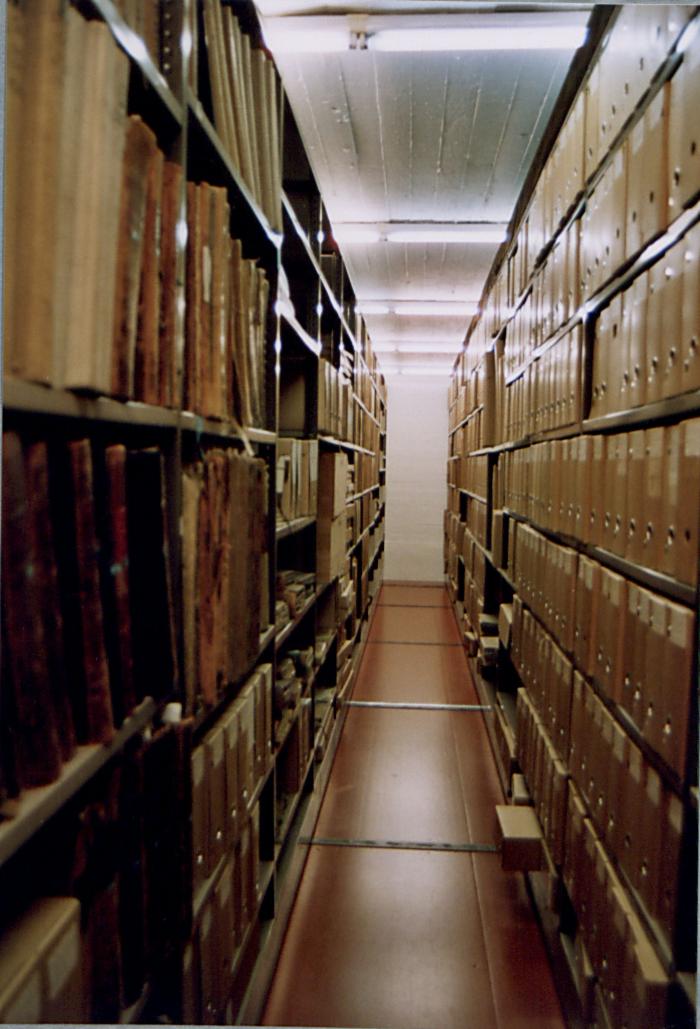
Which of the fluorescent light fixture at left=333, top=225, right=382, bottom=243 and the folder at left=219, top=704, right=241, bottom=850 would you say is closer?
the folder at left=219, top=704, right=241, bottom=850

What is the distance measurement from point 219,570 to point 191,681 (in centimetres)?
21

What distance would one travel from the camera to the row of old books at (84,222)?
68 cm

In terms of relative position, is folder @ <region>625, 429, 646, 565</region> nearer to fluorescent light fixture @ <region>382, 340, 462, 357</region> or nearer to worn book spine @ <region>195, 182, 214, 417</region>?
worn book spine @ <region>195, 182, 214, 417</region>

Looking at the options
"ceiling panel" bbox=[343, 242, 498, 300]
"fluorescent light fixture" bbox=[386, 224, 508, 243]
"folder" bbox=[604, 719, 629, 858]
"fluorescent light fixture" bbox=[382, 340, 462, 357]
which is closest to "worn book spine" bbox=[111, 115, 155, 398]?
"folder" bbox=[604, 719, 629, 858]

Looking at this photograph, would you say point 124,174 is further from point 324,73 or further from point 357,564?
point 357,564

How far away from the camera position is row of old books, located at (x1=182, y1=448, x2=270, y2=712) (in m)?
1.15

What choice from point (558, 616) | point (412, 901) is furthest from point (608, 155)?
point (412, 901)

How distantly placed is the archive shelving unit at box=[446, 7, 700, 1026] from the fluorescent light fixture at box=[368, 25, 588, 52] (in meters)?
0.19

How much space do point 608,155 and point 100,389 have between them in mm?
1389

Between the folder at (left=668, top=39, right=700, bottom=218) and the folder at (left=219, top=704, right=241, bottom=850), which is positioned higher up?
the folder at (left=668, top=39, right=700, bottom=218)

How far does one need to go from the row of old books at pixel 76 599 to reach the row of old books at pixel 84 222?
0.34ft

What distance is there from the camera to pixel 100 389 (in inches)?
30.8

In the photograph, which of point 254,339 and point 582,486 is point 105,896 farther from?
point 582,486

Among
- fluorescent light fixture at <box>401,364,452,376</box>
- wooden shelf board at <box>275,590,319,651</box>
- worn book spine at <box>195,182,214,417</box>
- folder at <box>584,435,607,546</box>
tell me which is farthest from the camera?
fluorescent light fixture at <box>401,364,452,376</box>
